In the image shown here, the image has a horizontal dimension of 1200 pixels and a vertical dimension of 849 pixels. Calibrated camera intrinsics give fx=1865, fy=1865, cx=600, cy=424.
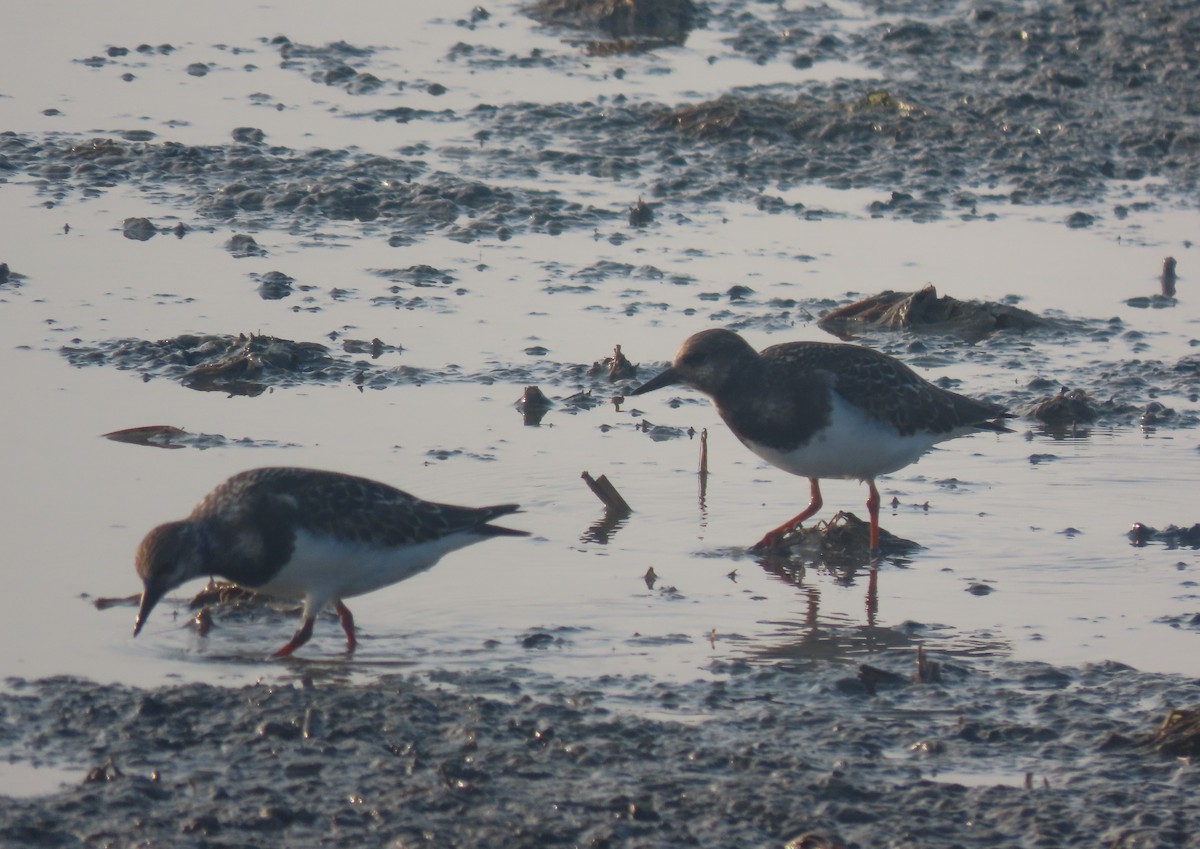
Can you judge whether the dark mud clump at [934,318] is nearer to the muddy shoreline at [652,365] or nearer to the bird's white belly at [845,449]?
the muddy shoreline at [652,365]

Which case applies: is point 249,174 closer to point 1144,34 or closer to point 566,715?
point 566,715

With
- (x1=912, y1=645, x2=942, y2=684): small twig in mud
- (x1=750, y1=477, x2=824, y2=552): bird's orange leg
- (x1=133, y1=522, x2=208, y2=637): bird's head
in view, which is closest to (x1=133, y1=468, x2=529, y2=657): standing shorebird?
(x1=133, y1=522, x2=208, y2=637): bird's head

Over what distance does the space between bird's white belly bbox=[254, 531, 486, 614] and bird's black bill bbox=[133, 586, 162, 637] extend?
0.37m

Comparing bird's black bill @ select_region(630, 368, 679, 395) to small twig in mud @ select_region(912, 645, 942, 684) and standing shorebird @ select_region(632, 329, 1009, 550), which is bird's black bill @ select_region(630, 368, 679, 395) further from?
small twig in mud @ select_region(912, 645, 942, 684)

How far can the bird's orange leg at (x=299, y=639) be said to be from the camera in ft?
21.0

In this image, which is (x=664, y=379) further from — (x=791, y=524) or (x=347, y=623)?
(x=347, y=623)

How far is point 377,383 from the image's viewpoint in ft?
29.4

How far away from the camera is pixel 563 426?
28.7 ft

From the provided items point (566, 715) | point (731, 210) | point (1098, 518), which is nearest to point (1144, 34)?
point (731, 210)

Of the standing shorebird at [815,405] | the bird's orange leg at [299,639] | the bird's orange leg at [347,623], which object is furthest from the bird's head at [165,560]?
the standing shorebird at [815,405]

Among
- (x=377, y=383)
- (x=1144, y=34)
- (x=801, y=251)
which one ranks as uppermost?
(x=1144, y=34)

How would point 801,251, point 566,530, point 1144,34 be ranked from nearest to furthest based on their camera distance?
point 566,530, point 801,251, point 1144,34

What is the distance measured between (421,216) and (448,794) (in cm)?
655

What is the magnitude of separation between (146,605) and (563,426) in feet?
9.90
